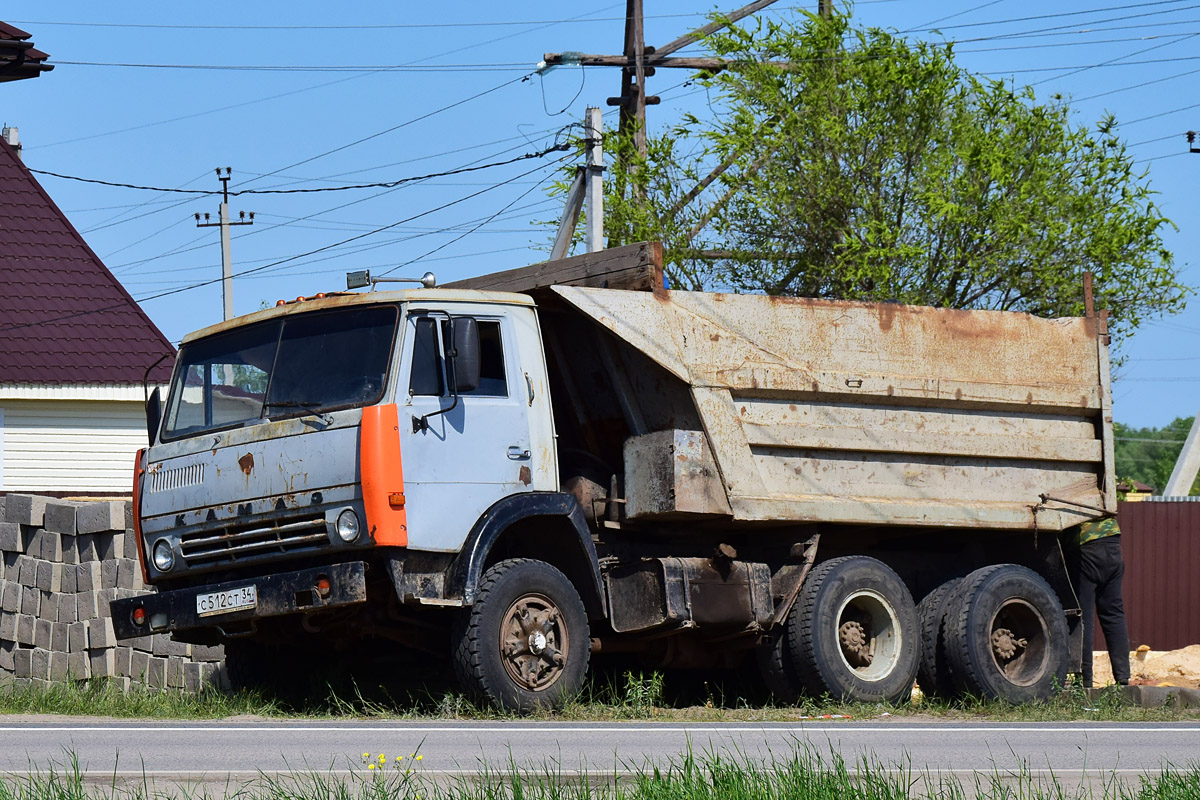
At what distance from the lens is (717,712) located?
10531mm

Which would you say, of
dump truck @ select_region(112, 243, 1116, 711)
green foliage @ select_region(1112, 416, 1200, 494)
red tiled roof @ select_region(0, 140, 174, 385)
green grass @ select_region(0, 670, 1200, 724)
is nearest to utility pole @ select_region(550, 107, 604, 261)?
red tiled roof @ select_region(0, 140, 174, 385)

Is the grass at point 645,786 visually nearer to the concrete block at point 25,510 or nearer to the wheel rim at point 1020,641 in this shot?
the wheel rim at point 1020,641

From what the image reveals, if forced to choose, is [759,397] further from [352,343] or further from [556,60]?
[556,60]

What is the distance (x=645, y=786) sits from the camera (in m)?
5.72

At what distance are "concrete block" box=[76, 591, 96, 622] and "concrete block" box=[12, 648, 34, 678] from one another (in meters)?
0.85

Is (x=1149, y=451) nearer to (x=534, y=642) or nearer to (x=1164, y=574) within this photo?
(x=1164, y=574)

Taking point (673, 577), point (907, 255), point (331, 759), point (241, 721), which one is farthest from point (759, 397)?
point (907, 255)

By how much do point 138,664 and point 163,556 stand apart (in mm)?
3041

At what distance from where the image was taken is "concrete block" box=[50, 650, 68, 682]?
514 inches

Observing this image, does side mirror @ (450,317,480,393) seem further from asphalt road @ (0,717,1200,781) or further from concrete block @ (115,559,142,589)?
concrete block @ (115,559,142,589)

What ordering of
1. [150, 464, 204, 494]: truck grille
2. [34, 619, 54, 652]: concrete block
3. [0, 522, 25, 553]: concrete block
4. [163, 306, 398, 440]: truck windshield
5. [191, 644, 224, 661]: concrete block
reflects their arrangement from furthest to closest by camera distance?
[0, 522, 25, 553]: concrete block < [34, 619, 54, 652]: concrete block < [191, 644, 224, 661]: concrete block < [150, 464, 204, 494]: truck grille < [163, 306, 398, 440]: truck windshield

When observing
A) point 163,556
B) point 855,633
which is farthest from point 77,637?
point 855,633

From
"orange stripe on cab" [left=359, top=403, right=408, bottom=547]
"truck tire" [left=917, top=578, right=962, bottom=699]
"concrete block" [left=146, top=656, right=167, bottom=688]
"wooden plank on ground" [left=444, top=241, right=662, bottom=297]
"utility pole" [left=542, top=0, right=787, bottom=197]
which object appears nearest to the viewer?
"orange stripe on cab" [left=359, top=403, right=408, bottom=547]

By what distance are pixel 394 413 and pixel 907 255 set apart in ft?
60.0
